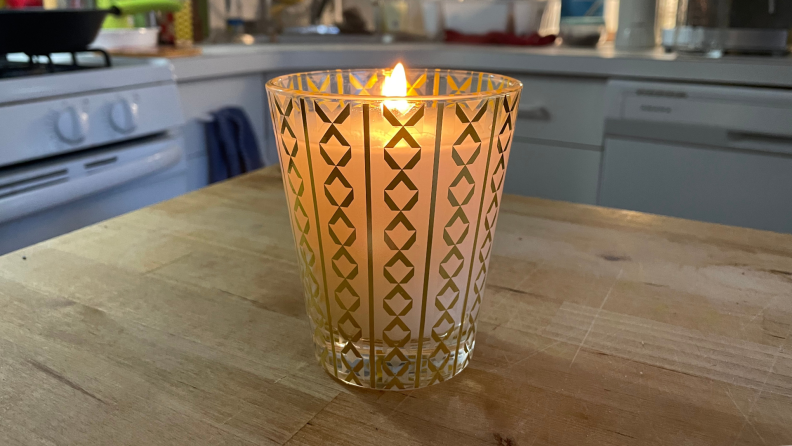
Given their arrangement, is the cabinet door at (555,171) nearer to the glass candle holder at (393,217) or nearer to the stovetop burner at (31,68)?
the stovetop burner at (31,68)

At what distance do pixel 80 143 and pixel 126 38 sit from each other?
56 cm

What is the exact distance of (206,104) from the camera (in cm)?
157

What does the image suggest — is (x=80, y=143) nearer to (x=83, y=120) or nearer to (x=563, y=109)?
(x=83, y=120)

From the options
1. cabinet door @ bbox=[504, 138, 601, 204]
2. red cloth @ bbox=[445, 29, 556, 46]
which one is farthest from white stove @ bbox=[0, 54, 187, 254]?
red cloth @ bbox=[445, 29, 556, 46]

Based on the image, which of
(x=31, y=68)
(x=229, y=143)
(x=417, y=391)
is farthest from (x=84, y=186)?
(x=417, y=391)

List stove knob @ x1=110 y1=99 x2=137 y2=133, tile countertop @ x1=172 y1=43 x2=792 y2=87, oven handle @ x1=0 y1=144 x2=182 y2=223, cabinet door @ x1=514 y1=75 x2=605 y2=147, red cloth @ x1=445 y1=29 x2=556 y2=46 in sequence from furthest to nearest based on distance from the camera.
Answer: red cloth @ x1=445 y1=29 x2=556 y2=46 < cabinet door @ x1=514 y1=75 x2=605 y2=147 < tile countertop @ x1=172 y1=43 x2=792 y2=87 < stove knob @ x1=110 y1=99 x2=137 y2=133 < oven handle @ x1=0 y1=144 x2=182 y2=223

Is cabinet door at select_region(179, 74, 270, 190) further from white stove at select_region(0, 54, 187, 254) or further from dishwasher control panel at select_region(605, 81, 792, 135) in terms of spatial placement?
dishwasher control panel at select_region(605, 81, 792, 135)

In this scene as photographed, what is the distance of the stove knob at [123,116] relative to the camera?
118 centimetres

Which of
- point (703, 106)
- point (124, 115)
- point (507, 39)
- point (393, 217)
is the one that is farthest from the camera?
point (507, 39)

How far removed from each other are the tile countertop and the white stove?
0.21 meters

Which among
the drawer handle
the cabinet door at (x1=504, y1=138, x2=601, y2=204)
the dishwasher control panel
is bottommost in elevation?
the cabinet door at (x1=504, y1=138, x2=601, y2=204)

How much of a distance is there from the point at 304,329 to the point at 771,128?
129 centimetres

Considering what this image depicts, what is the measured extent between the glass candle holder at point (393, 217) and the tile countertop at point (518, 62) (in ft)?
4.02

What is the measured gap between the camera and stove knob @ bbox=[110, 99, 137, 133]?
3.87 ft
